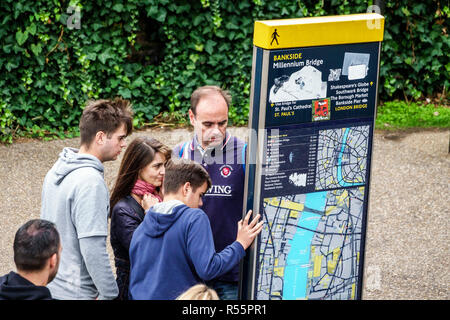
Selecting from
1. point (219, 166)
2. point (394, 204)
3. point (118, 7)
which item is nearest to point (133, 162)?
point (219, 166)

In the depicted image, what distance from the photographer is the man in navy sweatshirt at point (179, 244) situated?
3.63m

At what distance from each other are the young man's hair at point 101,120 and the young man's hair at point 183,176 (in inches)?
16.6

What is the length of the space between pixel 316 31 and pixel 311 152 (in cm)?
65

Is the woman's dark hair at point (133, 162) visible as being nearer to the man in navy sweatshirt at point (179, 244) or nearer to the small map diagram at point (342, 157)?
the man in navy sweatshirt at point (179, 244)

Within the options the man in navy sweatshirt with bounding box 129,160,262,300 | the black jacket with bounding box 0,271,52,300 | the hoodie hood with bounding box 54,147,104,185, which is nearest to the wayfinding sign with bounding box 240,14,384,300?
the man in navy sweatshirt with bounding box 129,160,262,300

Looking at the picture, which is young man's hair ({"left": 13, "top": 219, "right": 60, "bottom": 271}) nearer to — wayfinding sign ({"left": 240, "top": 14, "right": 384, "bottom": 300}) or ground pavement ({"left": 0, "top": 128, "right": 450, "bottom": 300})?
wayfinding sign ({"left": 240, "top": 14, "right": 384, "bottom": 300})

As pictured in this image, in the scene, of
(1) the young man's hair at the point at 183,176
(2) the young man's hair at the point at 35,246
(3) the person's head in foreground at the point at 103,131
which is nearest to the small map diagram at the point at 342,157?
(1) the young man's hair at the point at 183,176

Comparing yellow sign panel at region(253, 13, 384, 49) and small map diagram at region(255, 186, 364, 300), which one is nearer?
yellow sign panel at region(253, 13, 384, 49)

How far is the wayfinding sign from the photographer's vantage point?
3.71 m

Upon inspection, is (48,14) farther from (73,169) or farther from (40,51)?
(73,169)

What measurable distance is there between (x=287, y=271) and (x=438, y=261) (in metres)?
2.89

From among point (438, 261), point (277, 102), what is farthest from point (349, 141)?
point (438, 261)

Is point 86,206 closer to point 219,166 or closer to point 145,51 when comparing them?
point 219,166

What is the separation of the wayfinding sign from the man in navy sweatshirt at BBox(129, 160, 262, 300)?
0.73 feet
